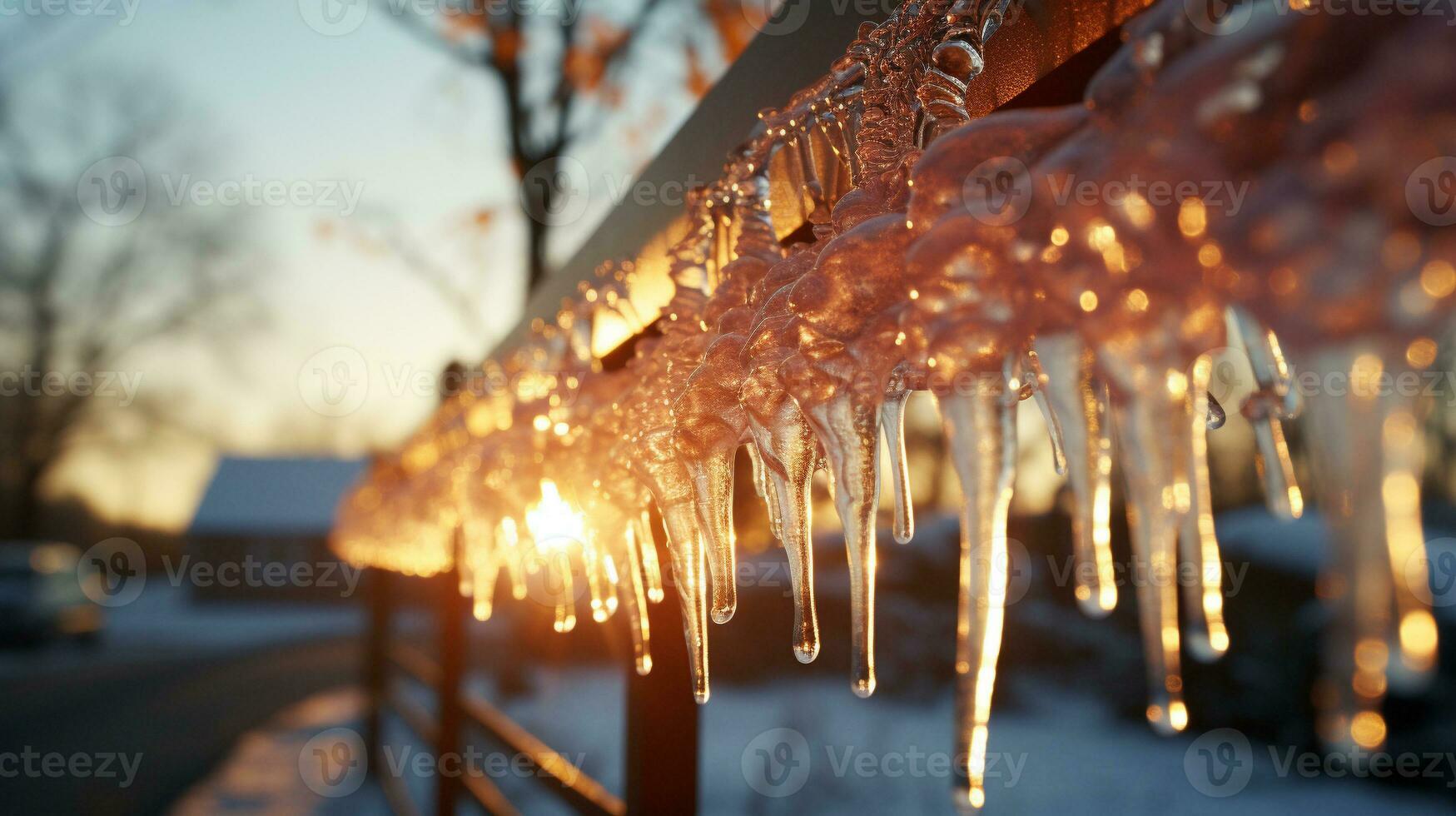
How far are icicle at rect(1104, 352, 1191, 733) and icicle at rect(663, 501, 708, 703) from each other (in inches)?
18.0

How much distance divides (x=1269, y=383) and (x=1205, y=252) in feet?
0.37

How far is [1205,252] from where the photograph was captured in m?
0.32

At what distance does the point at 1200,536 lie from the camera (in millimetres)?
353

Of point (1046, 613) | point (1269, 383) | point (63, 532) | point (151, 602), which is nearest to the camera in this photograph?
point (1269, 383)

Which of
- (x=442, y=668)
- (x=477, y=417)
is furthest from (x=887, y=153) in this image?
(x=442, y=668)

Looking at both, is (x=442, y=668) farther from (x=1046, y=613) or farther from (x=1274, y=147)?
(x=1046, y=613)

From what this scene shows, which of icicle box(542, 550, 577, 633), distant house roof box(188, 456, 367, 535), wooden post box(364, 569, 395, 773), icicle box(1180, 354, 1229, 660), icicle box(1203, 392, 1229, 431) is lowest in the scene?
wooden post box(364, 569, 395, 773)

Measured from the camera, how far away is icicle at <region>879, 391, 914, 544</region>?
0.57 m

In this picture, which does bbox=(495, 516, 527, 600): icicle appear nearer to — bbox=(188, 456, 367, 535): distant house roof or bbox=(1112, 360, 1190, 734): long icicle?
bbox=(1112, 360, 1190, 734): long icicle

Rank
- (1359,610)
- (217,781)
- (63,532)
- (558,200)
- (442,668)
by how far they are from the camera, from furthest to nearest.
Result: (63,532) → (217,781) → (558,200) → (442,668) → (1359,610)

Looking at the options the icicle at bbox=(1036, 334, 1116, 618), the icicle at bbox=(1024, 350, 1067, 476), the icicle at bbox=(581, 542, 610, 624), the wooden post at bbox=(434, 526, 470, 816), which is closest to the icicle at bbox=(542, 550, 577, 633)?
the icicle at bbox=(581, 542, 610, 624)

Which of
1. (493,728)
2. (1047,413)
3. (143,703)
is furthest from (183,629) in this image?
(1047,413)

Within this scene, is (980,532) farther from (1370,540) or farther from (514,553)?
(514,553)

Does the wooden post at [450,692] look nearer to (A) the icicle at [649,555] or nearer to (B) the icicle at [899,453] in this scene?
(A) the icicle at [649,555]
